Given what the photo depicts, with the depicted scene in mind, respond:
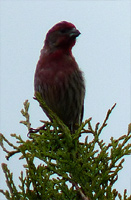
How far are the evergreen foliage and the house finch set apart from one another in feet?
5.15

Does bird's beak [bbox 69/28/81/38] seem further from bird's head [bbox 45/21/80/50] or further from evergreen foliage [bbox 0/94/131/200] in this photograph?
evergreen foliage [bbox 0/94/131/200]

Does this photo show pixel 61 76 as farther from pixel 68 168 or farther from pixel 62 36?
pixel 68 168

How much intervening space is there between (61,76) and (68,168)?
222 centimetres

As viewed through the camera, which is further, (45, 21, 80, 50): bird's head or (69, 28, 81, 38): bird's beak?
(45, 21, 80, 50): bird's head

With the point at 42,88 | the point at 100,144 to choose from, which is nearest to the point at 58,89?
the point at 42,88

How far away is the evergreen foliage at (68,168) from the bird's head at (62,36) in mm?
2183

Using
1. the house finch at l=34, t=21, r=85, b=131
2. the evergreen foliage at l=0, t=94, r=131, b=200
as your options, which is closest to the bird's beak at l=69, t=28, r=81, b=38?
the house finch at l=34, t=21, r=85, b=131

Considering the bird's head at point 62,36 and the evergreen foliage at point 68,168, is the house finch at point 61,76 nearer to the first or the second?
the bird's head at point 62,36

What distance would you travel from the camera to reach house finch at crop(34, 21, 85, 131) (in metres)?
6.00

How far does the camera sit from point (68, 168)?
409cm

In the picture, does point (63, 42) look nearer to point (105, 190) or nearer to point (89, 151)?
point (89, 151)

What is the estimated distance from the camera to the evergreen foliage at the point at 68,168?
3.85 metres

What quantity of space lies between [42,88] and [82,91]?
2.67ft

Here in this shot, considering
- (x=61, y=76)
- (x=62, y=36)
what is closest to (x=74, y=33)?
(x=62, y=36)
